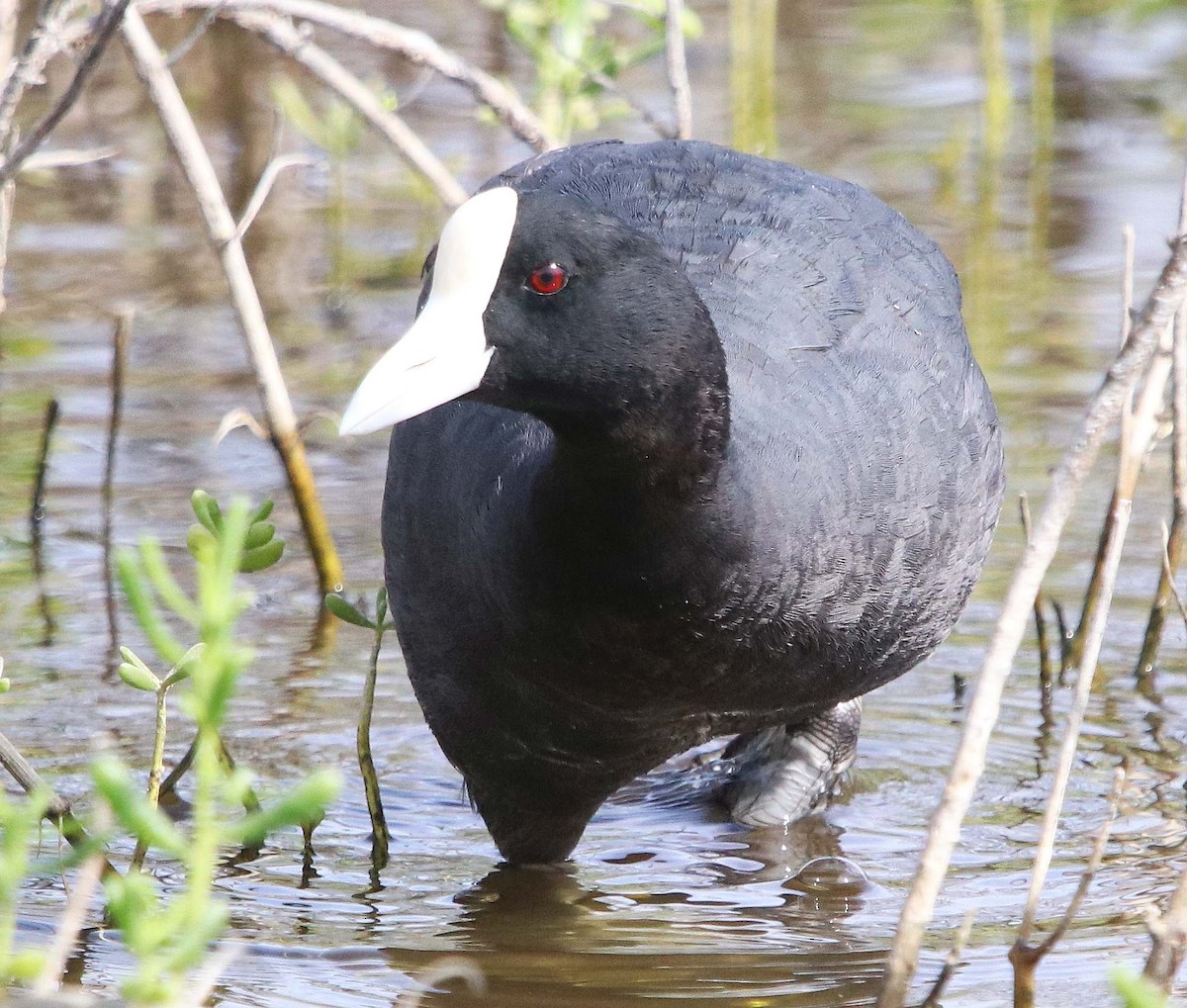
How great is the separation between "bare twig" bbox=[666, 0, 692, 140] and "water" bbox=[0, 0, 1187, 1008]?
65cm

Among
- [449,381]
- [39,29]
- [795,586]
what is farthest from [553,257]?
[39,29]

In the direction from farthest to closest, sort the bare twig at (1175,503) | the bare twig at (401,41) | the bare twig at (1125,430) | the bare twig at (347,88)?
the bare twig at (347,88) → the bare twig at (401,41) → the bare twig at (1175,503) → the bare twig at (1125,430)

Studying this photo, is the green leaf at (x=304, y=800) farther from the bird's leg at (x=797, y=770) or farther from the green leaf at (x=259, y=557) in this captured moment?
the bird's leg at (x=797, y=770)

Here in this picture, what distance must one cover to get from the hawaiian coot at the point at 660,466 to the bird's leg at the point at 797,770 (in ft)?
1.67

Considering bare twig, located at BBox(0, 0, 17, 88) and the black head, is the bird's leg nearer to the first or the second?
the black head

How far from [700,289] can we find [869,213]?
600 millimetres

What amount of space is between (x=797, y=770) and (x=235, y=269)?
5.61 ft

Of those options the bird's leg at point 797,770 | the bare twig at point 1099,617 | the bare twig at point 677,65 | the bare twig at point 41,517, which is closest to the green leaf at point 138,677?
the bare twig at point 1099,617

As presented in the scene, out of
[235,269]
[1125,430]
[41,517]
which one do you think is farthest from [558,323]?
[41,517]

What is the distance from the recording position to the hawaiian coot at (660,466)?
9.21 feet

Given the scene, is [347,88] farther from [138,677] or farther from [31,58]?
[138,677]

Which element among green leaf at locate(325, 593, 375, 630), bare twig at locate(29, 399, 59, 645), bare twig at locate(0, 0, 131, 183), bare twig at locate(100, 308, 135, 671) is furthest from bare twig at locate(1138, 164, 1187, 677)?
bare twig at locate(29, 399, 59, 645)

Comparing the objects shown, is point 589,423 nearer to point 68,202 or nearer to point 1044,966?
point 1044,966

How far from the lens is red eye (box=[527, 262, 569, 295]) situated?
2.80 metres
